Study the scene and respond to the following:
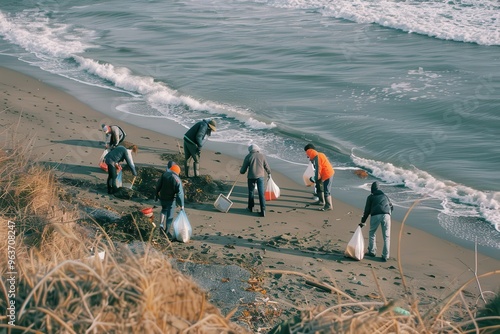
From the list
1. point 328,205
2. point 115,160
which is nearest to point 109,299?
point 115,160

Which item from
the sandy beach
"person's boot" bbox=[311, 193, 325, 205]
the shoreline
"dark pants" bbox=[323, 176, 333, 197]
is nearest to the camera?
the sandy beach

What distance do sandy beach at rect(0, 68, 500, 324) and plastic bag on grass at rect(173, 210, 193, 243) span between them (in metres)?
0.15

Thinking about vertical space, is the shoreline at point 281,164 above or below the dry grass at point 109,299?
below

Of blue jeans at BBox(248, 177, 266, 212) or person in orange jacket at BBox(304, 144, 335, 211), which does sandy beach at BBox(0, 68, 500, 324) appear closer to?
blue jeans at BBox(248, 177, 266, 212)

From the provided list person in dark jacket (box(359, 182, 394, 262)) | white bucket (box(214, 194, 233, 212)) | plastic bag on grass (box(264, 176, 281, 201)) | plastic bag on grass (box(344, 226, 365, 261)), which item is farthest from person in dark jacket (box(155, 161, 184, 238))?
person in dark jacket (box(359, 182, 394, 262))

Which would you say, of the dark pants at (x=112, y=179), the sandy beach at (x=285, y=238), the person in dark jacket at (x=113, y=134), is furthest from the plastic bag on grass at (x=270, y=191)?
the person in dark jacket at (x=113, y=134)

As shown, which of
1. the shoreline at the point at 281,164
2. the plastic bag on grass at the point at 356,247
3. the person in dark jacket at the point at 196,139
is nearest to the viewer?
the plastic bag on grass at the point at 356,247

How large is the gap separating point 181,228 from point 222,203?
72.2 inches

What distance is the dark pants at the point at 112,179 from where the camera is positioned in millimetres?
12578

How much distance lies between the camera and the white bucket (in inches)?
491

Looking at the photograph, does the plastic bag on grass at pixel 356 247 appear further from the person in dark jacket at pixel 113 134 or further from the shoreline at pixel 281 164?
the person in dark jacket at pixel 113 134

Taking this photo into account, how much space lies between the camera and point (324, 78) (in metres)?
22.2

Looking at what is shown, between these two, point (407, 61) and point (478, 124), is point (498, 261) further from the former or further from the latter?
point (407, 61)

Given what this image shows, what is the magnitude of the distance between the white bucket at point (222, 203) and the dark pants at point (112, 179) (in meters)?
1.96
